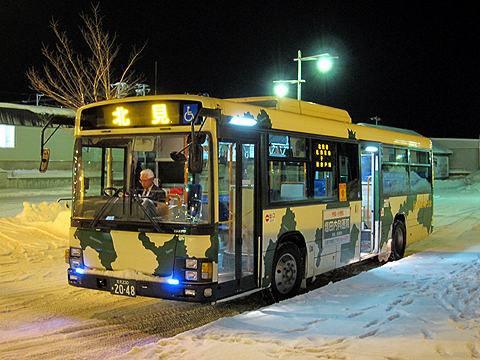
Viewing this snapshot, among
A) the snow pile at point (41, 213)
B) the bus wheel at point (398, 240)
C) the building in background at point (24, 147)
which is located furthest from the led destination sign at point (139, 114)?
the building in background at point (24, 147)

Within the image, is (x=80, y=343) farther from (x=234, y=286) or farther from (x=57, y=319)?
(x=234, y=286)

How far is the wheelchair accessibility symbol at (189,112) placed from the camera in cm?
670

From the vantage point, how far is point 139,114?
707cm

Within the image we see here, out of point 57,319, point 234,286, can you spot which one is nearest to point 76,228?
point 57,319

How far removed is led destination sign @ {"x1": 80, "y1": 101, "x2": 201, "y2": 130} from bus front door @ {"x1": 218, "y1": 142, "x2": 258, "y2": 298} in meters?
0.66

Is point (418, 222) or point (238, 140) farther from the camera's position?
point (418, 222)

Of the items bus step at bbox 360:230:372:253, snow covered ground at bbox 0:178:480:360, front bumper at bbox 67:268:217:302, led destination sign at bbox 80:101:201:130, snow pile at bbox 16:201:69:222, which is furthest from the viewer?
snow pile at bbox 16:201:69:222

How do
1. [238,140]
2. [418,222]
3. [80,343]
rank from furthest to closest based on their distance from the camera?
[418,222] < [238,140] < [80,343]

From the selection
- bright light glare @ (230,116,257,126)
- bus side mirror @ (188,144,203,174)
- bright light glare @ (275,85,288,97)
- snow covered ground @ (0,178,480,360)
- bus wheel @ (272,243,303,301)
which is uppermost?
bright light glare @ (275,85,288,97)

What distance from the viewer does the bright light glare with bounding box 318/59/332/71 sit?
18781 millimetres

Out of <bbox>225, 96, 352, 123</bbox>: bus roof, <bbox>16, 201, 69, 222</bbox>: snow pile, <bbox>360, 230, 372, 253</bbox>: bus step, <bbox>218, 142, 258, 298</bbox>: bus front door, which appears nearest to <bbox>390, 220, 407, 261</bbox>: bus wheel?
<bbox>360, 230, 372, 253</bbox>: bus step

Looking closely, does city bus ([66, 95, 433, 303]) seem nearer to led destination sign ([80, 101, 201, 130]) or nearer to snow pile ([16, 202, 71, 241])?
led destination sign ([80, 101, 201, 130])

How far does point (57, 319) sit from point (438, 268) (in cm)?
706

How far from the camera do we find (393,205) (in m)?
12.3
